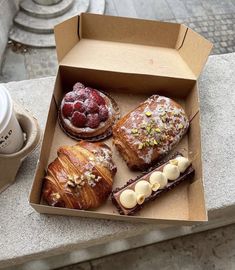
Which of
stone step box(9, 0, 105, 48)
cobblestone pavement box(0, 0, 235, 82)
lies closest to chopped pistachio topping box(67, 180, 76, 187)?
cobblestone pavement box(0, 0, 235, 82)

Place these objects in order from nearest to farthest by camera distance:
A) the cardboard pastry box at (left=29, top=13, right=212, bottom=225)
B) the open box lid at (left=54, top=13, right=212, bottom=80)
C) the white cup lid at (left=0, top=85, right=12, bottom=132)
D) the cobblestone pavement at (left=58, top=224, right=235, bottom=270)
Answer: the white cup lid at (left=0, top=85, right=12, bottom=132) → the cardboard pastry box at (left=29, top=13, right=212, bottom=225) → the open box lid at (left=54, top=13, right=212, bottom=80) → the cobblestone pavement at (left=58, top=224, right=235, bottom=270)

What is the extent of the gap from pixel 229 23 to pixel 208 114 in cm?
147

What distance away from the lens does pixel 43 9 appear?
2.41 metres

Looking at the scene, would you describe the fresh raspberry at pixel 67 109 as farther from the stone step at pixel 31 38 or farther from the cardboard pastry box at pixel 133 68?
the stone step at pixel 31 38

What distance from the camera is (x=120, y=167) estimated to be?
1.25 meters

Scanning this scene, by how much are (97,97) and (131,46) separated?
0.28 meters

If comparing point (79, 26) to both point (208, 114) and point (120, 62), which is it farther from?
point (208, 114)

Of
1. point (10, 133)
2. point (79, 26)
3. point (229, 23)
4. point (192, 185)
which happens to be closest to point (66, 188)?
point (10, 133)

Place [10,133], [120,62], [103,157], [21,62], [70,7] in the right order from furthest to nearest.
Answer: [70,7] < [21,62] < [120,62] < [103,157] < [10,133]

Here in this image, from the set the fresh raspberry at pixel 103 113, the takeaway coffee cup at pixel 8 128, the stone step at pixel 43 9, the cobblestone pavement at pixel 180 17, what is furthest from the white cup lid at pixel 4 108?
the stone step at pixel 43 9

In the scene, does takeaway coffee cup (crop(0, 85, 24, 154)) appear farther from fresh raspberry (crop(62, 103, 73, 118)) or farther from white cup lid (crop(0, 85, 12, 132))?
fresh raspberry (crop(62, 103, 73, 118))

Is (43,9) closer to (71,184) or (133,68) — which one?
(133,68)

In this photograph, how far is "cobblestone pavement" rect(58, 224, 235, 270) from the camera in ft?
5.27

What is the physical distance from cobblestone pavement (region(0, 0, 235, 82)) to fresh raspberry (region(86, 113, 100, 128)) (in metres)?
1.09
